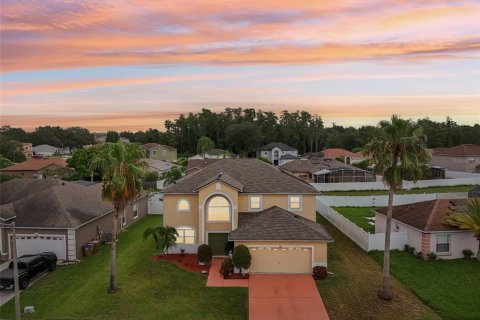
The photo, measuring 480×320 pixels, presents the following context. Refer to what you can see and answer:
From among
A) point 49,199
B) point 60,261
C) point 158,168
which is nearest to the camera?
point 60,261

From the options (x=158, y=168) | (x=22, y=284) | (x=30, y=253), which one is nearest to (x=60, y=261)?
(x=30, y=253)

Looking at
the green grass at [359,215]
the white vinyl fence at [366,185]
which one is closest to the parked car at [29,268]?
the green grass at [359,215]

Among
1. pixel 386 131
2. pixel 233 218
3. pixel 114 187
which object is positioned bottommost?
pixel 233 218

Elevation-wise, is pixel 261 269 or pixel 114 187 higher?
pixel 114 187

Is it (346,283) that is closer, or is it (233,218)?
(346,283)

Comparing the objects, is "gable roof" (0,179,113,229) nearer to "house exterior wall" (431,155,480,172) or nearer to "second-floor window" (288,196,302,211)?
"second-floor window" (288,196,302,211)

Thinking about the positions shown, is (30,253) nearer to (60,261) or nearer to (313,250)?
(60,261)

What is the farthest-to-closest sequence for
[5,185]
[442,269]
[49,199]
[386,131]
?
[5,185], [49,199], [442,269], [386,131]

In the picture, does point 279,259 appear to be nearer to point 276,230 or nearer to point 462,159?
point 276,230
